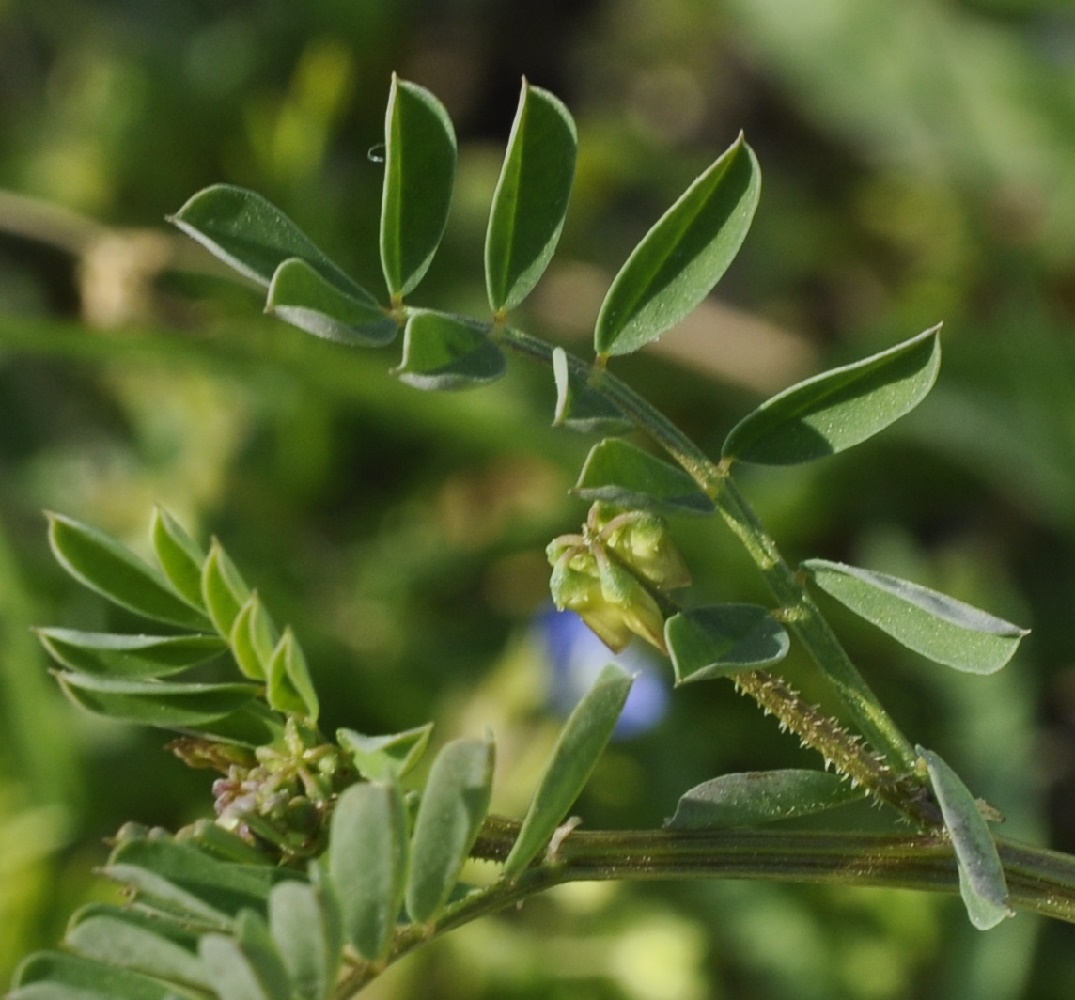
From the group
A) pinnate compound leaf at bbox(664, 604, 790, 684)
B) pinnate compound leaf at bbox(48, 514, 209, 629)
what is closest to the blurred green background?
pinnate compound leaf at bbox(48, 514, 209, 629)

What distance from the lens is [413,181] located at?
2.02 ft

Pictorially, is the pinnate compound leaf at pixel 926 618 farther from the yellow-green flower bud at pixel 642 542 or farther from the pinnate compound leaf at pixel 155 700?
the pinnate compound leaf at pixel 155 700

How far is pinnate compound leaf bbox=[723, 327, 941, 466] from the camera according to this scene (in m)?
0.59

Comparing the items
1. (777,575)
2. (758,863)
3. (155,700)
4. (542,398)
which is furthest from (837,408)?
(542,398)

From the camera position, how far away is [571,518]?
1.76 m

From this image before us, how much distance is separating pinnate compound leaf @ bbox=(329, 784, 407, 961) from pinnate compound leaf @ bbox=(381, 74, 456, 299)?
0.76 ft

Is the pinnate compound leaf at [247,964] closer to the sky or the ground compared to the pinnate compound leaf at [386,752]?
closer to the ground

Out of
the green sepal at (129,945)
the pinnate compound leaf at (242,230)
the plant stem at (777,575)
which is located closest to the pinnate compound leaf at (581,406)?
the plant stem at (777,575)

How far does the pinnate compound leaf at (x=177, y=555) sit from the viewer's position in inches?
23.8

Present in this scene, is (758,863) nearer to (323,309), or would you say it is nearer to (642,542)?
(642,542)

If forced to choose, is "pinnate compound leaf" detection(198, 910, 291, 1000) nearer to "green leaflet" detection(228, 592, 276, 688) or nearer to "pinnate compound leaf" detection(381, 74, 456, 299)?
"green leaflet" detection(228, 592, 276, 688)

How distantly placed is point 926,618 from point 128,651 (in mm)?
326

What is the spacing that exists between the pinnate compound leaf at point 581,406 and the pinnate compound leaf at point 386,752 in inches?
5.0

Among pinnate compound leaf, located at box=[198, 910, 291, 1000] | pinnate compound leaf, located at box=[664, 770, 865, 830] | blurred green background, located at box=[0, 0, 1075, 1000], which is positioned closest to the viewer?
pinnate compound leaf, located at box=[198, 910, 291, 1000]
